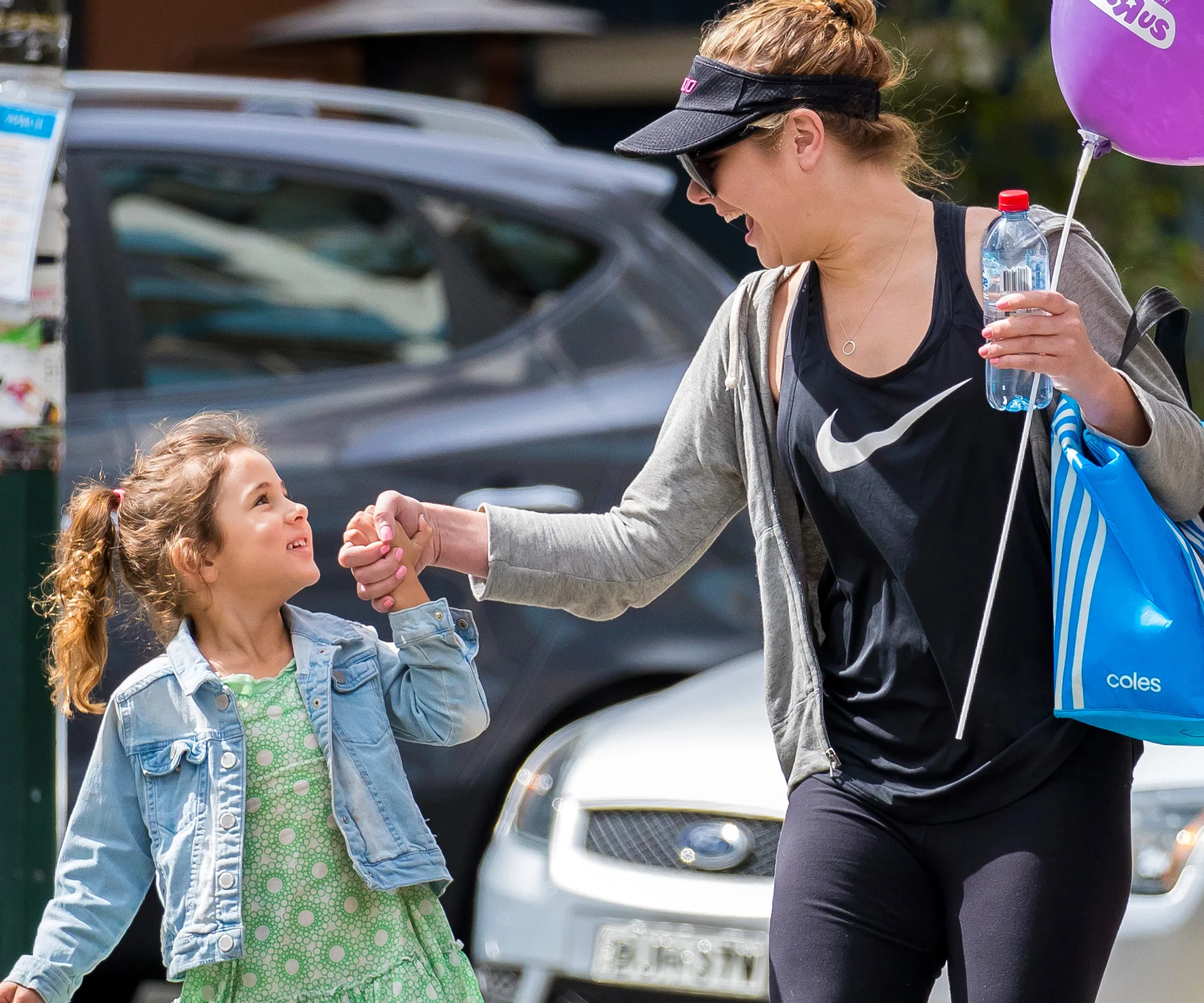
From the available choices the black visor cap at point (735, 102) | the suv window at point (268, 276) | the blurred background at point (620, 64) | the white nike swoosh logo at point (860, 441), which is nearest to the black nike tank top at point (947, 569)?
the white nike swoosh logo at point (860, 441)

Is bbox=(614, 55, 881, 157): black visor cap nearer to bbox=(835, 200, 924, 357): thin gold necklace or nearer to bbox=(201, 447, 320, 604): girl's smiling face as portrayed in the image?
bbox=(835, 200, 924, 357): thin gold necklace

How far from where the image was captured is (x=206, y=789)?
2.33 meters

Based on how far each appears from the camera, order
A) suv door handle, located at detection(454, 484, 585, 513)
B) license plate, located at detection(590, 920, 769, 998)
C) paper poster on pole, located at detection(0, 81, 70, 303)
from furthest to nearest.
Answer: suv door handle, located at detection(454, 484, 585, 513)
license plate, located at detection(590, 920, 769, 998)
paper poster on pole, located at detection(0, 81, 70, 303)

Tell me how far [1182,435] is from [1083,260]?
27 cm

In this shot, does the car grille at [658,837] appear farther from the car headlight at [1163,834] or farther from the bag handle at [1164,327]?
the bag handle at [1164,327]

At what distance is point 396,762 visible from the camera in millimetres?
2400

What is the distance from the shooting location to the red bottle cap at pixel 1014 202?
2062mm

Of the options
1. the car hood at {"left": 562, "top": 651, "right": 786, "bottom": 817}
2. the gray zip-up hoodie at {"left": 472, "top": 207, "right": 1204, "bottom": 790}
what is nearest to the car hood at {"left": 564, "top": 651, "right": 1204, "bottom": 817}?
the car hood at {"left": 562, "top": 651, "right": 786, "bottom": 817}

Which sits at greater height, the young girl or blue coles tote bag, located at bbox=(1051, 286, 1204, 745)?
blue coles tote bag, located at bbox=(1051, 286, 1204, 745)

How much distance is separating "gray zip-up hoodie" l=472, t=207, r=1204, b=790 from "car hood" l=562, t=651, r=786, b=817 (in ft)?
3.54

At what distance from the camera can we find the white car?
10.5 ft

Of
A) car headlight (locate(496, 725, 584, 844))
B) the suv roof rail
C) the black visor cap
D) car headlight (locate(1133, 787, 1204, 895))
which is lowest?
car headlight (locate(496, 725, 584, 844))

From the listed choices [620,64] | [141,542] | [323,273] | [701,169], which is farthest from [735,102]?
[620,64]

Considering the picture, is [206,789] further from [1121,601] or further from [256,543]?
[1121,601]
